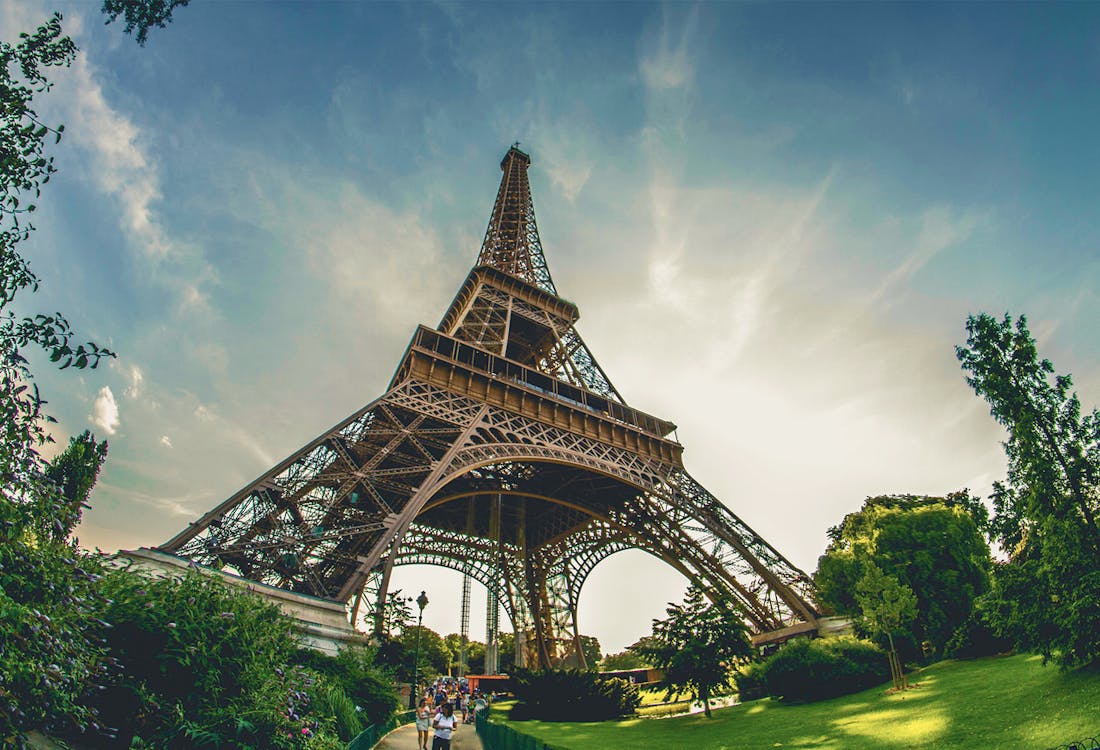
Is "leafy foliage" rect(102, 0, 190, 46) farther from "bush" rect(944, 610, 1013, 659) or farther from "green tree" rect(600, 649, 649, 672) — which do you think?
"green tree" rect(600, 649, 649, 672)

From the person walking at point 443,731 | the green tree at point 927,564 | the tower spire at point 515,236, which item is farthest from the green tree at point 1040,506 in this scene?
the tower spire at point 515,236

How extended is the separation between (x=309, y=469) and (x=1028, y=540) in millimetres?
20877

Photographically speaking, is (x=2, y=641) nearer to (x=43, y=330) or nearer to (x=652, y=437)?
(x=43, y=330)

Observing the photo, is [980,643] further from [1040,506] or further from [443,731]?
[443,731]

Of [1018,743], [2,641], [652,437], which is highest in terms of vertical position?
[652,437]

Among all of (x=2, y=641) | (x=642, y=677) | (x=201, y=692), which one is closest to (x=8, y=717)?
(x=2, y=641)

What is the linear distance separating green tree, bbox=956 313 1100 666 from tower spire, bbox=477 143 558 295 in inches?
1146

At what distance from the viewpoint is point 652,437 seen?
31.9 metres

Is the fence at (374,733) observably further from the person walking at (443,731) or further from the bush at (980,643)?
the bush at (980,643)

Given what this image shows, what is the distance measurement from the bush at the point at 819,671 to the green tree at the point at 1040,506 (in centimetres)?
658

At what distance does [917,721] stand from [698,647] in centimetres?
705

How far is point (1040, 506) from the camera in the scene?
12.3 m

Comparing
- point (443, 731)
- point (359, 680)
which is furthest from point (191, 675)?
point (359, 680)

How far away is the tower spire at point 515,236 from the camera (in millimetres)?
42906
